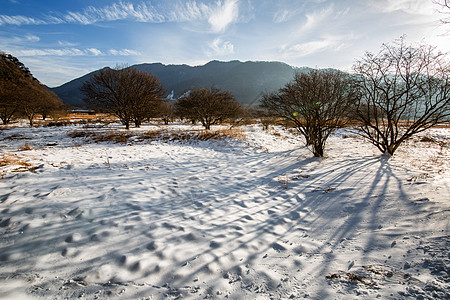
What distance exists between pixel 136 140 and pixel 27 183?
8.08 meters

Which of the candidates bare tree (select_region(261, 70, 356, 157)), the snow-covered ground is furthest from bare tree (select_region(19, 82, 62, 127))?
bare tree (select_region(261, 70, 356, 157))

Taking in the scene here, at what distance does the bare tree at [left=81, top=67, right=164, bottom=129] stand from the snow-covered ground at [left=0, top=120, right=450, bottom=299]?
1313 centimetres

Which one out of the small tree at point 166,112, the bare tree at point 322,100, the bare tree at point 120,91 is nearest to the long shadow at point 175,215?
the bare tree at point 322,100

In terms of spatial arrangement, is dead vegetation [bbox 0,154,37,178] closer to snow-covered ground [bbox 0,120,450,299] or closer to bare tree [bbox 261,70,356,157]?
snow-covered ground [bbox 0,120,450,299]

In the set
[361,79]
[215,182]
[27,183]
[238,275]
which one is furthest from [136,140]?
[361,79]

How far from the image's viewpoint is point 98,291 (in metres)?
1.66

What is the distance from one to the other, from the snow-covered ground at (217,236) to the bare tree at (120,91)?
1313 centimetres

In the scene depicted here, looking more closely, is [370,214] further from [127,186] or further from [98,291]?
[127,186]

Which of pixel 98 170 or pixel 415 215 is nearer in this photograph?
pixel 415 215

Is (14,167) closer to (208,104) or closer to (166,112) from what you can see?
(208,104)

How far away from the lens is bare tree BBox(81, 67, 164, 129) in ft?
51.8

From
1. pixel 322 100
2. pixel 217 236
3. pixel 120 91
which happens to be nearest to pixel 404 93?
pixel 322 100

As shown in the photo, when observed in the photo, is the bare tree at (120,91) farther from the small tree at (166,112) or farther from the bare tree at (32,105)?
the bare tree at (32,105)

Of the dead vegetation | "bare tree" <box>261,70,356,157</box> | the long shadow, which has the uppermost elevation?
"bare tree" <box>261,70,356,157</box>
